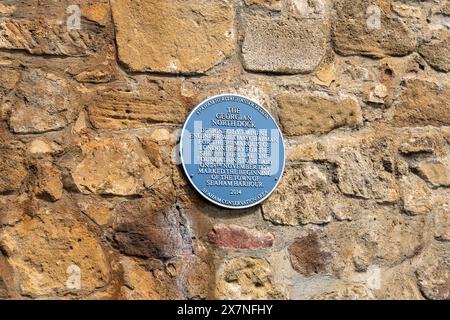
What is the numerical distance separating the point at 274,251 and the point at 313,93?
615mm

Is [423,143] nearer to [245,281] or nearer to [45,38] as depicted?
[245,281]

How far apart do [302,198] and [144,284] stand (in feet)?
2.16

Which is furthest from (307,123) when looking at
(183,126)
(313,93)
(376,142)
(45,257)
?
(45,257)

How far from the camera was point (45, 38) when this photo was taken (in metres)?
2.41

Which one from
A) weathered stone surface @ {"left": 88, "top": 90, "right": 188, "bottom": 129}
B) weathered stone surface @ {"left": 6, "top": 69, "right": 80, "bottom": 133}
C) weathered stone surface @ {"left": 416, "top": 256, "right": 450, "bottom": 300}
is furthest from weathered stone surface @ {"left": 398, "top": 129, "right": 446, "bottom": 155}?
weathered stone surface @ {"left": 6, "top": 69, "right": 80, "bottom": 133}

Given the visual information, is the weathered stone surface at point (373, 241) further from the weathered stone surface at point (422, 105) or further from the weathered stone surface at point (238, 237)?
the weathered stone surface at point (422, 105)

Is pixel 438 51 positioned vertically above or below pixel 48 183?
above

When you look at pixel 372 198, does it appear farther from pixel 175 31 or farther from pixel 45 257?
pixel 45 257

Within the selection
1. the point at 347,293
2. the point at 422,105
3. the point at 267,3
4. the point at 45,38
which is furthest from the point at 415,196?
the point at 45,38

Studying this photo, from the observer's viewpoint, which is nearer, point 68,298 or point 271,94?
point 68,298

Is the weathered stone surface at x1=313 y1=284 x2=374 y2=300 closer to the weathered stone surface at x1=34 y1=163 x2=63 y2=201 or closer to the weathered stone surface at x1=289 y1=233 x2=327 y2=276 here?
the weathered stone surface at x1=289 y1=233 x2=327 y2=276

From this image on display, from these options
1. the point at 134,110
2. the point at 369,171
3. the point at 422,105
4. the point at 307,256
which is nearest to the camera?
the point at 134,110

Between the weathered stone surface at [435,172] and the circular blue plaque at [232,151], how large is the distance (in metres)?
0.60

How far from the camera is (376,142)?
271 cm
